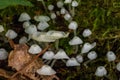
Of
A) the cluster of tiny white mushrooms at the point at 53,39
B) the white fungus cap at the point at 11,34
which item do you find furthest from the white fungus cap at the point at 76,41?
the white fungus cap at the point at 11,34

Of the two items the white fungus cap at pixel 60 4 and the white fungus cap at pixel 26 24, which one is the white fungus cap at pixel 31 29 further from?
the white fungus cap at pixel 60 4

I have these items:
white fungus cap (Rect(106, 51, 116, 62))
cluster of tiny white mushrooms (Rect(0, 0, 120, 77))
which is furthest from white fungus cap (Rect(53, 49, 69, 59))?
white fungus cap (Rect(106, 51, 116, 62))

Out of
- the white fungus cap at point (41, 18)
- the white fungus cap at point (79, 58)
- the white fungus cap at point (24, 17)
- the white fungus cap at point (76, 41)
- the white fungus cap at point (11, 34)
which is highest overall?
the white fungus cap at point (24, 17)

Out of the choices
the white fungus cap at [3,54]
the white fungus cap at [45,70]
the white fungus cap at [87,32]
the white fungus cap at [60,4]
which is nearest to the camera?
the white fungus cap at [45,70]

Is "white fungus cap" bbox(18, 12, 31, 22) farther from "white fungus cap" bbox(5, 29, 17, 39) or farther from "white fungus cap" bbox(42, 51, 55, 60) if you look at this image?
"white fungus cap" bbox(42, 51, 55, 60)

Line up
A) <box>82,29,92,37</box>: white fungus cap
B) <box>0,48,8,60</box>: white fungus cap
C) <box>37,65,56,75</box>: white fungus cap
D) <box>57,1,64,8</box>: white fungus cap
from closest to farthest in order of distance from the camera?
<box>37,65,56,75</box>: white fungus cap
<box>0,48,8,60</box>: white fungus cap
<box>82,29,92,37</box>: white fungus cap
<box>57,1,64,8</box>: white fungus cap

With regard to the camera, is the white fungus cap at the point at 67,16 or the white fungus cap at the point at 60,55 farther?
the white fungus cap at the point at 67,16

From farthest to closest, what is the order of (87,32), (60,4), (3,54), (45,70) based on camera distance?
(60,4) → (87,32) → (3,54) → (45,70)

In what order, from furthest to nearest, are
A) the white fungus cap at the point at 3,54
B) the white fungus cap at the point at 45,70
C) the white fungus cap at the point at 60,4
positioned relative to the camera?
the white fungus cap at the point at 60,4, the white fungus cap at the point at 3,54, the white fungus cap at the point at 45,70

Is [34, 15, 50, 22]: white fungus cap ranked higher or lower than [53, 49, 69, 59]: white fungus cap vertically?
higher

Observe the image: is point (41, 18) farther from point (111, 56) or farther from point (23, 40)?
point (111, 56)

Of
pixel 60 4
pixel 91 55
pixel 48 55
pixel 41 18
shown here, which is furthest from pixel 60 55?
pixel 60 4
